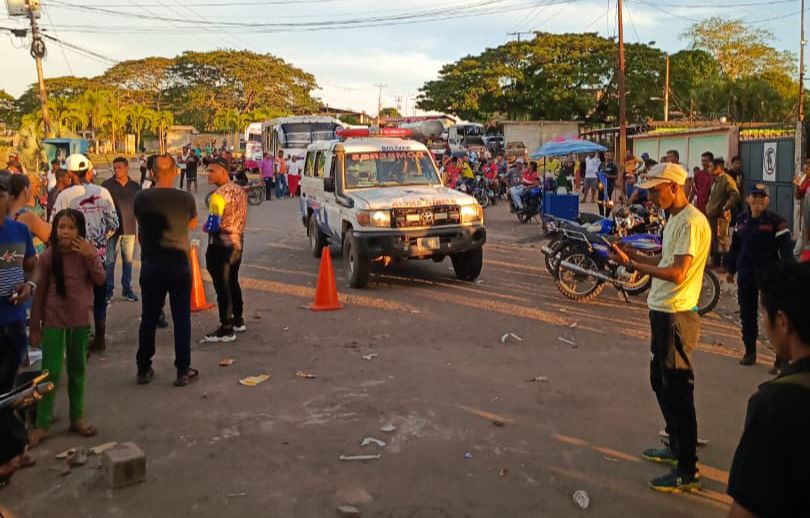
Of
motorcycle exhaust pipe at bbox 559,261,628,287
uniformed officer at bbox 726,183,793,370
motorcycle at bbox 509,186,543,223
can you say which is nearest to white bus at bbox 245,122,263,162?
motorcycle at bbox 509,186,543,223

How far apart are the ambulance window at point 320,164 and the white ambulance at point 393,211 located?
0.86ft

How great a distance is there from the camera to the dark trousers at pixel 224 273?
24.6 ft

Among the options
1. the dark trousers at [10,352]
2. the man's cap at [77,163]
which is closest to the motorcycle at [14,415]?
the dark trousers at [10,352]

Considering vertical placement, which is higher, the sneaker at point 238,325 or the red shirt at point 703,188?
the red shirt at point 703,188

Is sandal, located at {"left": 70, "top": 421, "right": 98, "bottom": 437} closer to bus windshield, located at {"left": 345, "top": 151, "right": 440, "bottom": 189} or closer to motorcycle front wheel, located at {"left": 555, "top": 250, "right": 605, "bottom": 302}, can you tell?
motorcycle front wheel, located at {"left": 555, "top": 250, "right": 605, "bottom": 302}

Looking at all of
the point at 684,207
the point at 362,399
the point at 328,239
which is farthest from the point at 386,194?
the point at 684,207

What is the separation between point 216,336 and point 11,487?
3.43 meters

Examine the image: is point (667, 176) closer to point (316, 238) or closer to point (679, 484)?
point (679, 484)

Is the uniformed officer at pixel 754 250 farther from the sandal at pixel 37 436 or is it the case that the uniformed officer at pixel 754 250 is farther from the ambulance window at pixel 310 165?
Answer: the ambulance window at pixel 310 165

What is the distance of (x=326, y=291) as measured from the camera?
9.28 meters

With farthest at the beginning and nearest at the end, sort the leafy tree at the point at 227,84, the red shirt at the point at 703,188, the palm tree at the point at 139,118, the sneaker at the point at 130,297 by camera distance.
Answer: the leafy tree at the point at 227,84 → the palm tree at the point at 139,118 → the red shirt at the point at 703,188 → the sneaker at the point at 130,297

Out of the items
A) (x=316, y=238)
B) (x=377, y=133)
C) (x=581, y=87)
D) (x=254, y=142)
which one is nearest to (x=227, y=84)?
(x=254, y=142)

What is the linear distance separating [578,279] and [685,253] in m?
5.39

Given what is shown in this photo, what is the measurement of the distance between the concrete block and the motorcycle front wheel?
21.1 ft
